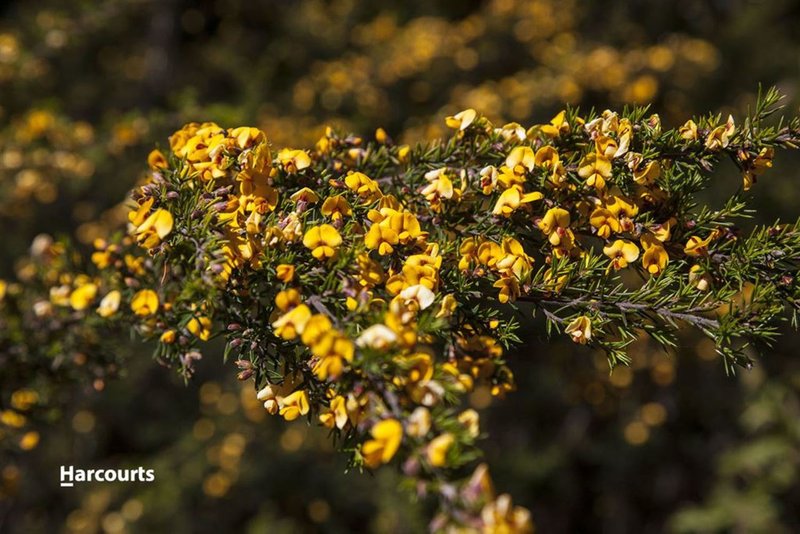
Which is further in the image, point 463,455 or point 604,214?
point 604,214

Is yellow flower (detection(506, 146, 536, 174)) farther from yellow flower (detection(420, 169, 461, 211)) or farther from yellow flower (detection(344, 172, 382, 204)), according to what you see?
yellow flower (detection(344, 172, 382, 204))

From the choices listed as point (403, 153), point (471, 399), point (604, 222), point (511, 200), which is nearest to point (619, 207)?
point (604, 222)

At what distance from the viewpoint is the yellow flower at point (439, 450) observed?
0.63m

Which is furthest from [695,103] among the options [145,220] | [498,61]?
[145,220]

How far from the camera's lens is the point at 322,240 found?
0.79 meters

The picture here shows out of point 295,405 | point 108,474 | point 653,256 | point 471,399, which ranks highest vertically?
point 653,256

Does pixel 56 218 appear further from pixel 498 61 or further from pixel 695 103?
pixel 695 103

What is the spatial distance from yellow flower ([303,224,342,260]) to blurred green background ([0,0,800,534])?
67.1 inches

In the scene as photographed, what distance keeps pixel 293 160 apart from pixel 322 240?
0.19m

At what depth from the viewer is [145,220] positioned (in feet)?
2.84

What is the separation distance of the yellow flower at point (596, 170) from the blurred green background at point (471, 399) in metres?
1.78

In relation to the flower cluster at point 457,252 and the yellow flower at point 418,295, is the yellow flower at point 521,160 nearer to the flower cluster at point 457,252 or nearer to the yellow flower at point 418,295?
the flower cluster at point 457,252

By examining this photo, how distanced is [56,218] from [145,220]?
142 inches

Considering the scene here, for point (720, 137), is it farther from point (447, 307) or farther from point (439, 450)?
point (439, 450)
